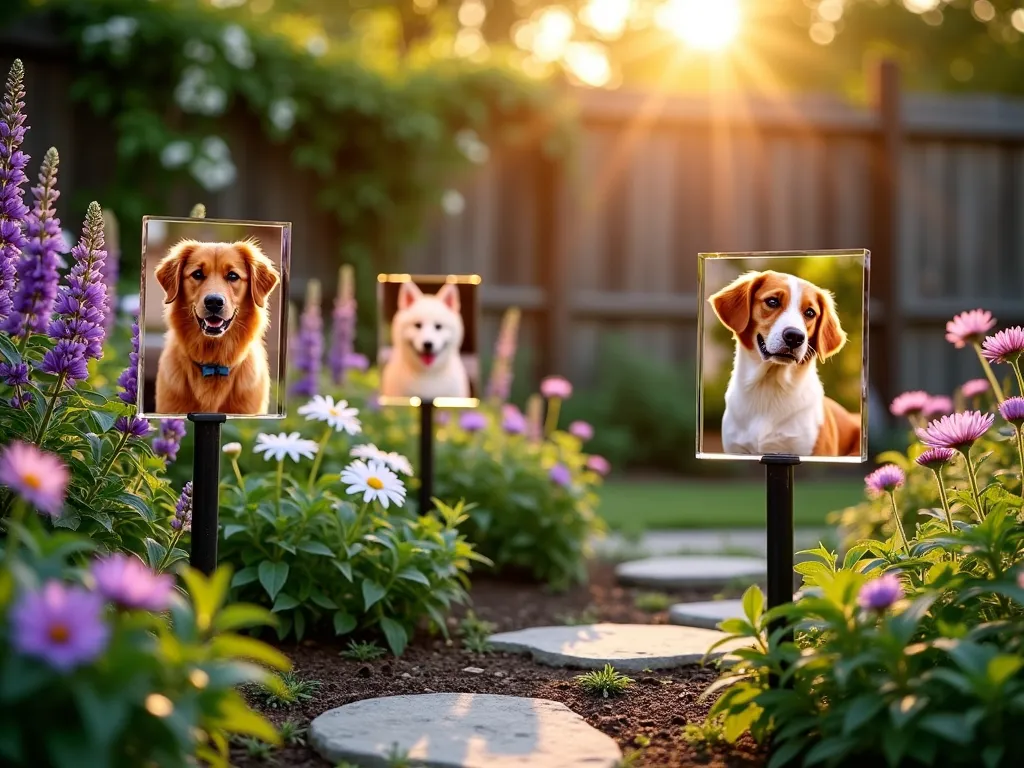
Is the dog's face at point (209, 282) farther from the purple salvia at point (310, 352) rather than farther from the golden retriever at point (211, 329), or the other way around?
the purple salvia at point (310, 352)

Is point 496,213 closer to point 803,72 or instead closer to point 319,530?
point 319,530

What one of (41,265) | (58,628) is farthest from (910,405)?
(58,628)

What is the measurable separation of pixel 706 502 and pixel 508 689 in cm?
533

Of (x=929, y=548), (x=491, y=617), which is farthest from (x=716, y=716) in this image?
(x=491, y=617)

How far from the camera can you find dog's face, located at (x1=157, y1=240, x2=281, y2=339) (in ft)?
8.93

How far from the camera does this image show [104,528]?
2697mm

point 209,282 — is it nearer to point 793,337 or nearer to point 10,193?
point 10,193

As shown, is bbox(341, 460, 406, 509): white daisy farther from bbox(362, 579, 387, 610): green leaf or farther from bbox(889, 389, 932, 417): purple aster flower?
bbox(889, 389, 932, 417): purple aster flower

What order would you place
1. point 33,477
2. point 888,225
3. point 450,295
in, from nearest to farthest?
point 33,477 < point 450,295 < point 888,225

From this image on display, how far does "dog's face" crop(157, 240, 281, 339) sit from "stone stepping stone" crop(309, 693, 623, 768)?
1.02 meters

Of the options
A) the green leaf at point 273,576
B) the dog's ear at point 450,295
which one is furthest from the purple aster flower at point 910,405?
the green leaf at point 273,576

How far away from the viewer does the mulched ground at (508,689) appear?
8.11 ft

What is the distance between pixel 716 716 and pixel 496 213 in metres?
7.81

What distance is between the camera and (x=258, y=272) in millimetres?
2793
